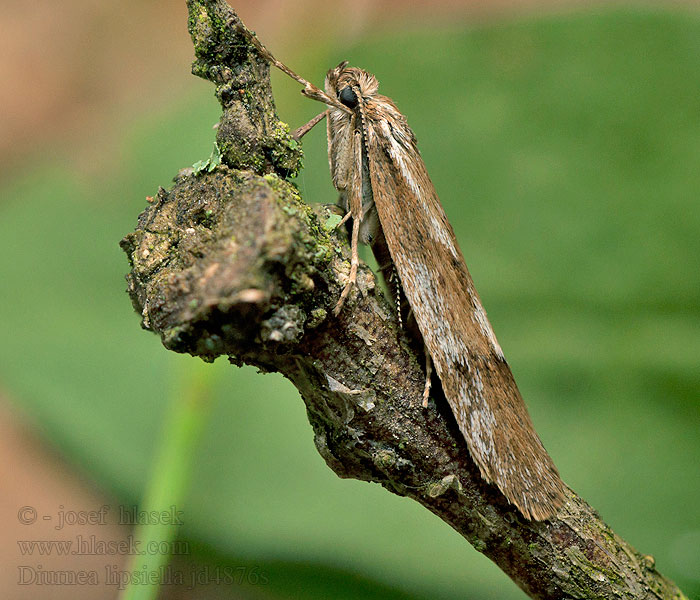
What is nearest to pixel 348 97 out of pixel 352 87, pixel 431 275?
pixel 352 87

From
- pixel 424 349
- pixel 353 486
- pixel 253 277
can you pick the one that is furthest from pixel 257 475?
pixel 253 277

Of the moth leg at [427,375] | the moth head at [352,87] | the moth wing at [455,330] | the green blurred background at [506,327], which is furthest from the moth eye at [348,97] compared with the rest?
the green blurred background at [506,327]

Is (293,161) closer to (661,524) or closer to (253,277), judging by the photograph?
(253,277)

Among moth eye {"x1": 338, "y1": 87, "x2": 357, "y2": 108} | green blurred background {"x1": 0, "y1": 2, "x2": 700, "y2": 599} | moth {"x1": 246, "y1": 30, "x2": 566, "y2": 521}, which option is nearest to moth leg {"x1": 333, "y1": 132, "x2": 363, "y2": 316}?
moth {"x1": 246, "y1": 30, "x2": 566, "y2": 521}

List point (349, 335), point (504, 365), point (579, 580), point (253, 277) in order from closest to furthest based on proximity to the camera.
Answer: point (253, 277)
point (349, 335)
point (579, 580)
point (504, 365)

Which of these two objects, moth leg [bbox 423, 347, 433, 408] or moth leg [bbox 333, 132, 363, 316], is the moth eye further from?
moth leg [bbox 423, 347, 433, 408]

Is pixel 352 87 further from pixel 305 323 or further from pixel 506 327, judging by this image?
pixel 506 327
